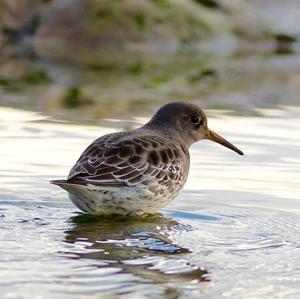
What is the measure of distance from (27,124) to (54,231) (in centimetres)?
379

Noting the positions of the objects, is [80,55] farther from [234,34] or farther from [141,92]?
[141,92]

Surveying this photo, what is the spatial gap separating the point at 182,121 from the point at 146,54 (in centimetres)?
917

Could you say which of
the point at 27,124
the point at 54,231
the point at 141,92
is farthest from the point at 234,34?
the point at 54,231

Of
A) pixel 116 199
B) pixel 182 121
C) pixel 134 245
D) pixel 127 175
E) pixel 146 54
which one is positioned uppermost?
pixel 146 54

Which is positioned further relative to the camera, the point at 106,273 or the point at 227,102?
the point at 227,102

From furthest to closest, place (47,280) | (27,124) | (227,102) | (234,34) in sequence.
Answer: (234,34) → (227,102) → (27,124) → (47,280)

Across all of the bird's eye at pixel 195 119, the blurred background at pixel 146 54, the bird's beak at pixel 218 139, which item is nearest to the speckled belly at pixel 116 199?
the bird's eye at pixel 195 119

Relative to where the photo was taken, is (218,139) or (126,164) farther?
(218,139)

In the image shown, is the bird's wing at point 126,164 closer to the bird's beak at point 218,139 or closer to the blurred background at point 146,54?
the bird's beak at point 218,139

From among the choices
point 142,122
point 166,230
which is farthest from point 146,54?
point 166,230

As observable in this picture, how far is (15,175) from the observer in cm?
927

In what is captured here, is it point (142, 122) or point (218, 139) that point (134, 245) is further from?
point (142, 122)

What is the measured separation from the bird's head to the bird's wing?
632 millimetres

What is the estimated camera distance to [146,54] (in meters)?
18.5
